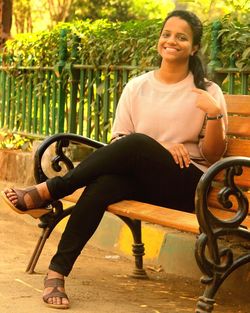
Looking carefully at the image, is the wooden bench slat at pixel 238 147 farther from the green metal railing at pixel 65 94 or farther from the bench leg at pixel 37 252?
the bench leg at pixel 37 252

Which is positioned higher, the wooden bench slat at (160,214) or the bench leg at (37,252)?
the wooden bench slat at (160,214)

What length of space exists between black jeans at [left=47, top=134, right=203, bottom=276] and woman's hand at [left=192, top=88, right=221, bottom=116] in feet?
1.00

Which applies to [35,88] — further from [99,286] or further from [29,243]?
[99,286]

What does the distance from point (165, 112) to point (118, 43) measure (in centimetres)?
257

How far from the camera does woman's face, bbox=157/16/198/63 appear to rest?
5.36 metres

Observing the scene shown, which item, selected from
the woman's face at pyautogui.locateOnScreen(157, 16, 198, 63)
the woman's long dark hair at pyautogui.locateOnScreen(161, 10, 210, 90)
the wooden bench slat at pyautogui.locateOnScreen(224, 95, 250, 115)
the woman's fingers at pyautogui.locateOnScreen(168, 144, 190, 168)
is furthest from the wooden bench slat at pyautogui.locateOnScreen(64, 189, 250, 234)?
the woman's face at pyautogui.locateOnScreen(157, 16, 198, 63)

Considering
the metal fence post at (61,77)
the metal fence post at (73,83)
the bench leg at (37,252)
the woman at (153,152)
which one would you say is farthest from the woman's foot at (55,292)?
the metal fence post at (61,77)

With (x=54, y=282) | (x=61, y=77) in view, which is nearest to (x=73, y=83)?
(x=61, y=77)

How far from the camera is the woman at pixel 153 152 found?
498 centimetres

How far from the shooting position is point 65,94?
9070mm

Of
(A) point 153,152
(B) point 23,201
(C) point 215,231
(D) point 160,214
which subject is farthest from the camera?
(B) point 23,201

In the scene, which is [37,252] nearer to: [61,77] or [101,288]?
[101,288]

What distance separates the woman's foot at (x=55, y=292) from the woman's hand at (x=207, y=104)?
1.13m

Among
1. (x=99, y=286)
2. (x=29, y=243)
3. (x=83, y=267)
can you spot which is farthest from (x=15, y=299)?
(x=29, y=243)
